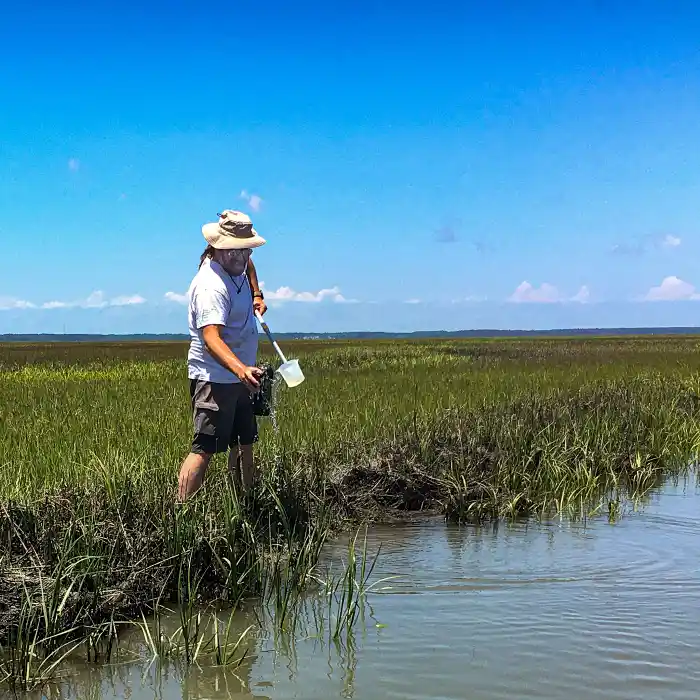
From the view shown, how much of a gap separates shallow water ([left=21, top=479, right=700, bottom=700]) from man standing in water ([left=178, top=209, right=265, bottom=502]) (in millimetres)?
941

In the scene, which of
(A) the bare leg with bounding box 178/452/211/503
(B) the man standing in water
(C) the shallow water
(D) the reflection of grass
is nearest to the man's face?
(B) the man standing in water

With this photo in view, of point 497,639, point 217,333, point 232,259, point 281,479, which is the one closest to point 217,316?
point 217,333

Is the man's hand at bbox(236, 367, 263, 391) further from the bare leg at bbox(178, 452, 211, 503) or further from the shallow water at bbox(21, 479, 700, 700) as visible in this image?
the shallow water at bbox(21, 479, 700, 700)

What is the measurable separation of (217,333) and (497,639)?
2.08m

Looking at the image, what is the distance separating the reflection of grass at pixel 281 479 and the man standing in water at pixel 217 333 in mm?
279

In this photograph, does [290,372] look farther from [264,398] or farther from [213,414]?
[213,414]

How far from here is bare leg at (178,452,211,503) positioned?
447cm

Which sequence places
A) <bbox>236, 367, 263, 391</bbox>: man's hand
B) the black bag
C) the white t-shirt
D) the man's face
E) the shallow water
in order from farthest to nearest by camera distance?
the black bag < the man's face < the white t-shirt < <bbox>236, 367, 263, 391</bbox>: man's hand < the shallow water

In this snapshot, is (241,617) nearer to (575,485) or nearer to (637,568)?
(637,568)

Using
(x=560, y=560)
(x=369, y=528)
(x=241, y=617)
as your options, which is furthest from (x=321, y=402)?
(x=241, y=617)

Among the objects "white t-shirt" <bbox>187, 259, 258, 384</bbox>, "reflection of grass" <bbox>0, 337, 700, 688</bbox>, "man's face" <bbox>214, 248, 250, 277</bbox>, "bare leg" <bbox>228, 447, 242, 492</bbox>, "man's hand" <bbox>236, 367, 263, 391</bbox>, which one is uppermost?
"man's face" <bbox>214, 248, 250, 277</bbox>

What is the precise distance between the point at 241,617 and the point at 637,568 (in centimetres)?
213

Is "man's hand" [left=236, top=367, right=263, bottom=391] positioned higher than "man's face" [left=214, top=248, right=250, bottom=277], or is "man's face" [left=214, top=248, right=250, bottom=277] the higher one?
"man's face" [left=214, top=248, right=250, bottom=277]

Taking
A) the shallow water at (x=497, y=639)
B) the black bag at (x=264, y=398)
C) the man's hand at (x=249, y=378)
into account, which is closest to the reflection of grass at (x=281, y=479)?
the shallow water at (x=497, y=639)
